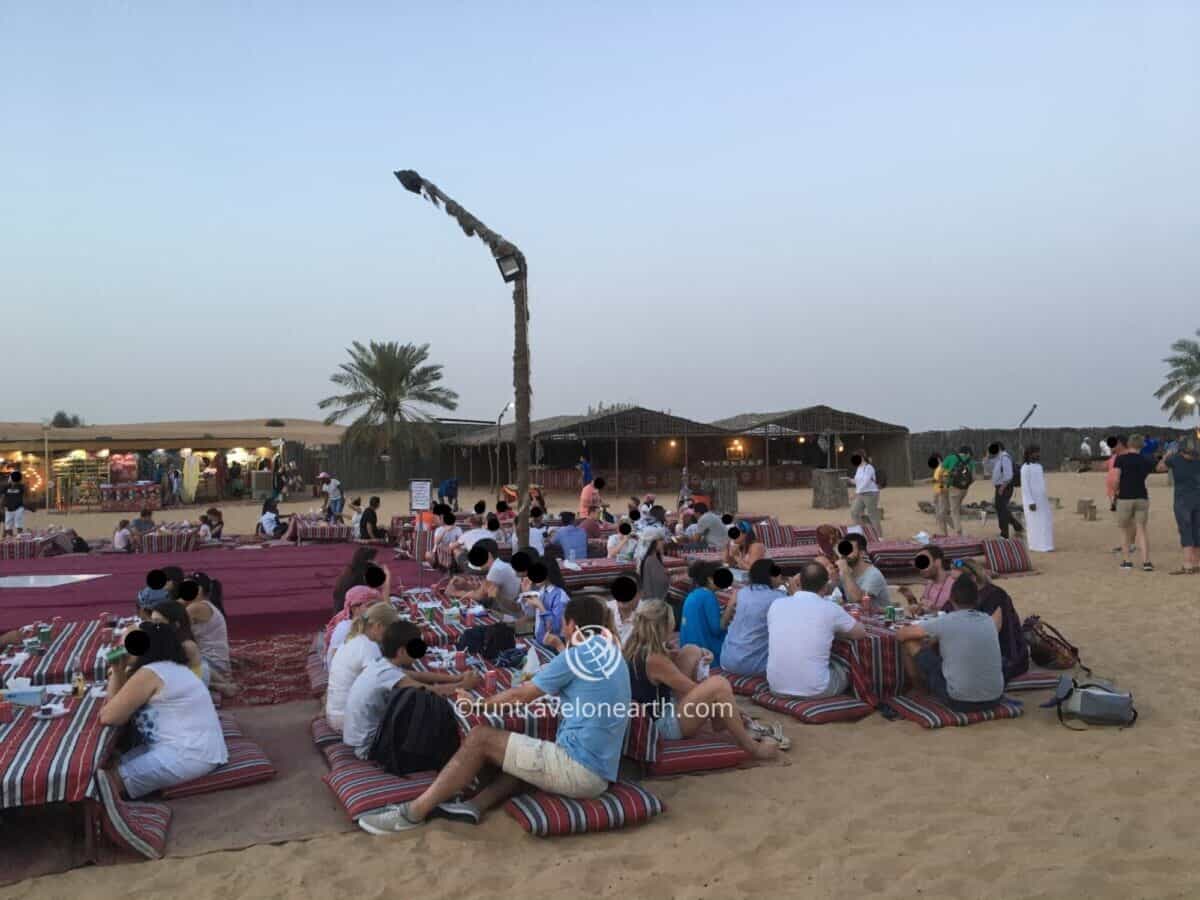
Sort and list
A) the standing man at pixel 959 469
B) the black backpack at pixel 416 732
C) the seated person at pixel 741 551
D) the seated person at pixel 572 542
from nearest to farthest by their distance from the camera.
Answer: the black backpack at pixel 416 732 < the seated person at pixel 741 551 < the seated person at pixel 572 542 < the standing man at pixel 959 469

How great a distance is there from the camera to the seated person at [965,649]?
17.2 ft

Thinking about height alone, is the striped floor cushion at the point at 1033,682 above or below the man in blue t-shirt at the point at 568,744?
below

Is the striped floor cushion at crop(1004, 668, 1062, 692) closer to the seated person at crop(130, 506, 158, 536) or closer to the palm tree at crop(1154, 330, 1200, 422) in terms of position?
the seated person at crop(130, 506, 158, 536)

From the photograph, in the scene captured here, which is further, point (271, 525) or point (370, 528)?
point (271, 525)

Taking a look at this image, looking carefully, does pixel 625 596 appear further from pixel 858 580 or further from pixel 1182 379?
pixel 1182 379

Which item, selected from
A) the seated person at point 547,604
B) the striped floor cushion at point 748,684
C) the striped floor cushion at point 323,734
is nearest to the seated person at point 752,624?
the striped floor cushion at point 748,684

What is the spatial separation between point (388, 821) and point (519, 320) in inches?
216

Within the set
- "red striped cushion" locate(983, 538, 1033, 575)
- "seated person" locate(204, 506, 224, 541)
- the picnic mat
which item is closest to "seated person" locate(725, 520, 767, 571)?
"red striped cushion" locate(983, 538, 1033, 575)

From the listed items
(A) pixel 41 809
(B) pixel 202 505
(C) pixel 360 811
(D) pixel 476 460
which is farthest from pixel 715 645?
(D) pixel 476 460

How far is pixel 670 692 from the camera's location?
489 centimetres

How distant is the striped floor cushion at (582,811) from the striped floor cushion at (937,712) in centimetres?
210

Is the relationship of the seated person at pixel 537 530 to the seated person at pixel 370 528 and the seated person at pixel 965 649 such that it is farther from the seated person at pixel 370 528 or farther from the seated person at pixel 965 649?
the seated person at pixel 965 649

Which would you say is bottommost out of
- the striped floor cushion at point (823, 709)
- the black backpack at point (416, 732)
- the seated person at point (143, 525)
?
the striped floor cushion at point (823, 709)

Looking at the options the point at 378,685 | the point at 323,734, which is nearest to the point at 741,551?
the point at 323,734
